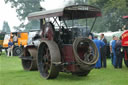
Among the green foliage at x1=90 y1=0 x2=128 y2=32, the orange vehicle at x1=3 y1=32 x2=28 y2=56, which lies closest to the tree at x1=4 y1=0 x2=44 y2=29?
the green foliage at x1=90 y1=0 x2=128 y2=32

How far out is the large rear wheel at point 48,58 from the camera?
354 inches

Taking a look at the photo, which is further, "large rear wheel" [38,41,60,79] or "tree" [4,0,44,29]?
"tree" [4,0,44,29]

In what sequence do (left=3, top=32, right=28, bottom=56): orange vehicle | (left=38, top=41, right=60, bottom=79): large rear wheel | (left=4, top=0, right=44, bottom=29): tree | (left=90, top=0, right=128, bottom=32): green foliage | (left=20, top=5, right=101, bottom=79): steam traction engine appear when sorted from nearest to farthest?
(left=20, top=5, right=101, bottom=79): steam traction engine, (left=38, top=41, right=60, bottom=79): large rear wheel, (left=3, top=32, right=28, bottom=56): orange vehicle, (left=90, top=0, right=128, bottom=32): green foliage, (left=4, top=0, right=44, bottom=29): tree

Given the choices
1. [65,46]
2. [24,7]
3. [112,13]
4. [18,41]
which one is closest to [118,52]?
[65,46]

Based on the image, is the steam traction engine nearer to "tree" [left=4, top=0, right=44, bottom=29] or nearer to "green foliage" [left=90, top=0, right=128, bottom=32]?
"green foliage" [left=90, top=0, right=128, bottom=32]

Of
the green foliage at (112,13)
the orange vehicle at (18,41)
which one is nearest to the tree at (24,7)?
the green foliage at (112,13)

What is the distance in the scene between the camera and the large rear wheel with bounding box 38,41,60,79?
9000 millimetres

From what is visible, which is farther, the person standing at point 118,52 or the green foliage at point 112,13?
the green foliage at point 112,13

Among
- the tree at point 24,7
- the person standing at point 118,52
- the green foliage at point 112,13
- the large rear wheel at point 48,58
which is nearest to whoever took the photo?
the large rear wheel at point 48,58

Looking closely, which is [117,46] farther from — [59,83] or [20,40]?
[20,40]

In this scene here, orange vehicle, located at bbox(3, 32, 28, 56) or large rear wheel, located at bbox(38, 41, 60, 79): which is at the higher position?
large rear wheel, located at bbox(38, 41, 60, 79)

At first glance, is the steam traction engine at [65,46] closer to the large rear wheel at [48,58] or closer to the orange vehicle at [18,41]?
the large rear wheel at [48,58]

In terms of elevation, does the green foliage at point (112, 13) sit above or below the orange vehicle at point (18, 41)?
above

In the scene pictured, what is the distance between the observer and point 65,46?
9195mm
